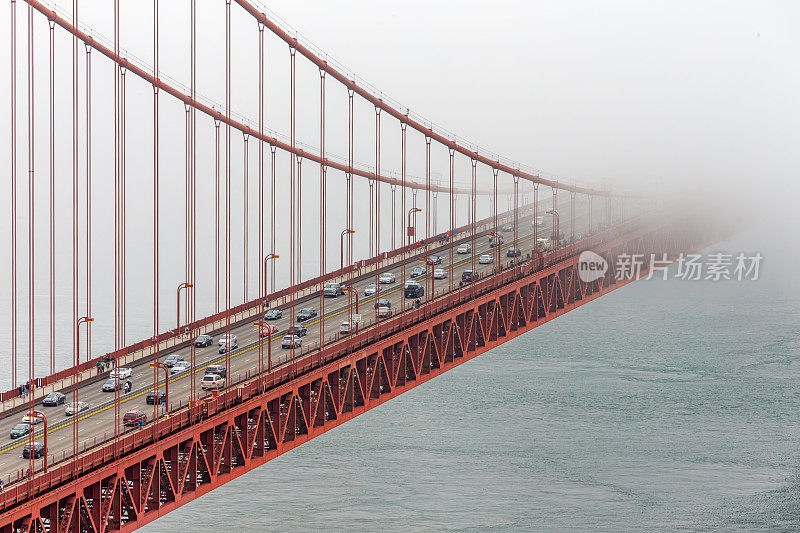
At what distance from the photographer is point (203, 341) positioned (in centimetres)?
4484

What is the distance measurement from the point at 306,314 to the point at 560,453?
18.2 meters

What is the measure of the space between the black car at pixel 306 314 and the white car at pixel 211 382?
11445 millimetres

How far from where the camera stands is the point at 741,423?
7094 centimetres

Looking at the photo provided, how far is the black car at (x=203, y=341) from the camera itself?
4472cm

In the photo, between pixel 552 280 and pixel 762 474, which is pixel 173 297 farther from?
pixel 762 474

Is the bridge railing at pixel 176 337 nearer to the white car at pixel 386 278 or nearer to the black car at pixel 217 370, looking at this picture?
the black car at pixel 217 370

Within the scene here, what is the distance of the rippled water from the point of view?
168 feet

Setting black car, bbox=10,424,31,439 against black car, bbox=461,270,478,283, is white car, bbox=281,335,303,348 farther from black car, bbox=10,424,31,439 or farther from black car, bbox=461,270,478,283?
black car, bbox=461,270,478,283

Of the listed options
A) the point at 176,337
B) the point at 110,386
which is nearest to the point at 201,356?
the point at 176,337

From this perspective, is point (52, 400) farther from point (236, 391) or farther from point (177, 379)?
point (236, 391)

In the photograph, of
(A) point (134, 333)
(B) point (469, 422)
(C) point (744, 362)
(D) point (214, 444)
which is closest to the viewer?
(D) point (214, 444)

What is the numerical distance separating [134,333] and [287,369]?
2469 inches

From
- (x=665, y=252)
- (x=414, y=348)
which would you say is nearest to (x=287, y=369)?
(x=414, y=348)

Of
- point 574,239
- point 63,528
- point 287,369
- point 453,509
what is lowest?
point 453,509
